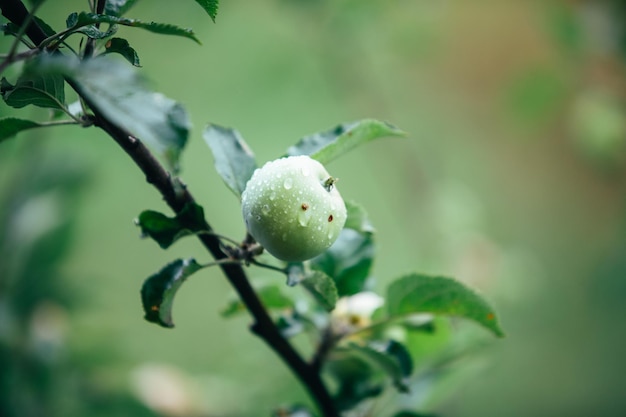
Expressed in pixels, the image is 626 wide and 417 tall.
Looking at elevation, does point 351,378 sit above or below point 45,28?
below

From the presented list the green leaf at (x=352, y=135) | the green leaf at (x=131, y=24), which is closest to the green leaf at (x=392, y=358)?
the green leaf at (x=352, y=135)

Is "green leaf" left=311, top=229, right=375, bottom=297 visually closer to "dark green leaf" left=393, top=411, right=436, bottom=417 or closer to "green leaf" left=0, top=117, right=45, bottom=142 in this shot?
"dark green leaf" left=393, top=411, right=436, bottom=417

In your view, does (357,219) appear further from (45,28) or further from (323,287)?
(45,28)

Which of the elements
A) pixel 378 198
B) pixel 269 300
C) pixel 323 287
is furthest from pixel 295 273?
pixel 378 198

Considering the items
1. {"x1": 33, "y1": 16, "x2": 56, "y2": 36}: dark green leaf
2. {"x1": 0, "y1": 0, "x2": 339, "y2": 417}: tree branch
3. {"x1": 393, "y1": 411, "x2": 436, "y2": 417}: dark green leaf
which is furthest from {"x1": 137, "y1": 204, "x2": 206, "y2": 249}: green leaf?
{"x1": 393, "y1": 411, "x2": 436, "y2": 417}: dark green leaf

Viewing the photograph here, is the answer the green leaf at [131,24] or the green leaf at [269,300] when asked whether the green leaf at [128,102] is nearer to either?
the green leaf at [131,24]

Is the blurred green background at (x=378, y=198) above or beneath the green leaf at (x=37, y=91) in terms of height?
above
